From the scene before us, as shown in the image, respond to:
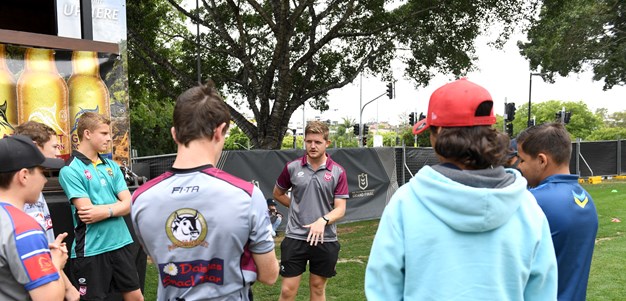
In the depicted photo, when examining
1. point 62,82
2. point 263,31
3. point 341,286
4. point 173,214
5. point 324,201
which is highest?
point 263,31

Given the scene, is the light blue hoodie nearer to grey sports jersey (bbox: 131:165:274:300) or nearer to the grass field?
grey sports jersey (bbox: 131:165:274:300)

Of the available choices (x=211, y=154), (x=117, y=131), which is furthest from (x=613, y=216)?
(x=211, y=154)

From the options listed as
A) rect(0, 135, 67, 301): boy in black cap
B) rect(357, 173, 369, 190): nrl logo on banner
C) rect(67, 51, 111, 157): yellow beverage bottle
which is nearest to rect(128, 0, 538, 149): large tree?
rect(357, 173, 369, 190): nrl logo on banner

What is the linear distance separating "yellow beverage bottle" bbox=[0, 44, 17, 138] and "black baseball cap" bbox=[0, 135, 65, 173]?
2647 millimetres

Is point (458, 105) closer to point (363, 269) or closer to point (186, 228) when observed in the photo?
point (186, 228)

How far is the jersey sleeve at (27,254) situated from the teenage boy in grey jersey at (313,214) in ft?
8.83

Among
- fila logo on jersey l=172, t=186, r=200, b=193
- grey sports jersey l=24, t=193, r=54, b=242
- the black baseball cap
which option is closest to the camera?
fila logo on jersey l=172, t=186, r=200, b=193

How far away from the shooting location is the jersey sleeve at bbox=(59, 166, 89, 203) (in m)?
4.08

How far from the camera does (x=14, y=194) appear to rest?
2.41 metres

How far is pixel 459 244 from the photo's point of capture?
5.88ft

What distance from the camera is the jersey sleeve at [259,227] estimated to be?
2.16 meters

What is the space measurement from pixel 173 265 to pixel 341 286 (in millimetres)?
4897

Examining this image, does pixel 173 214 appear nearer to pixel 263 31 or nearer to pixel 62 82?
pixel 62 82

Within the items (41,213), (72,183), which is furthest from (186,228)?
(72,183)
